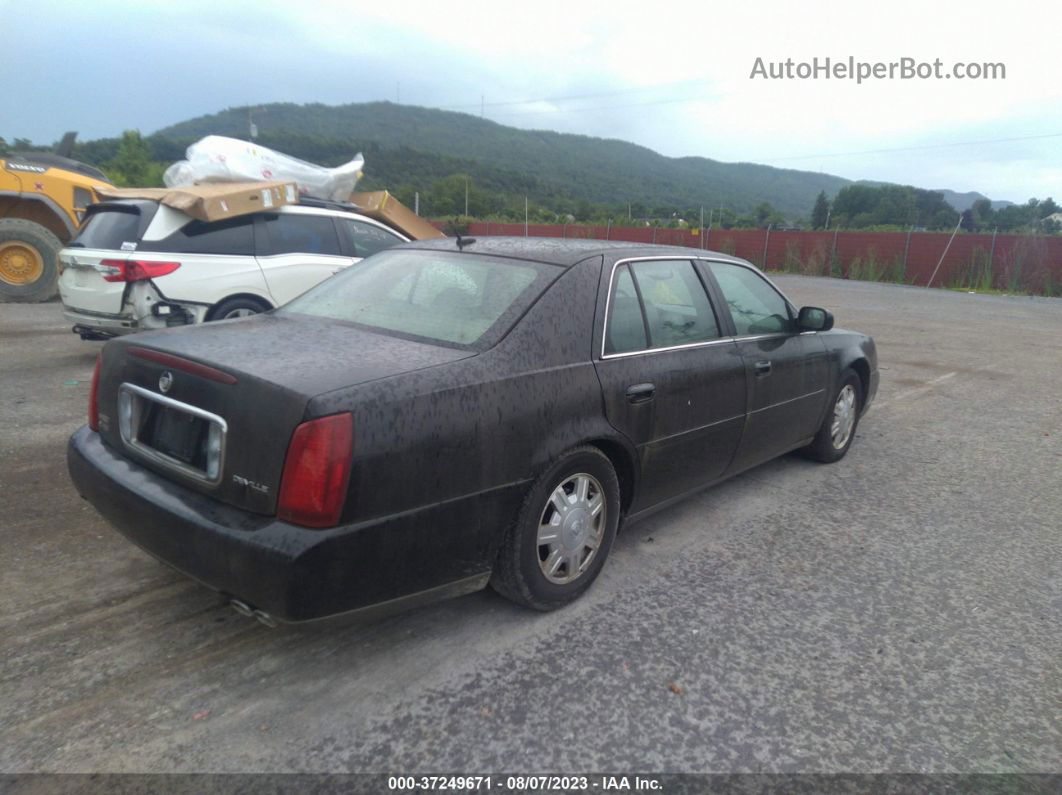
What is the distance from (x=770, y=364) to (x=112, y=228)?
579cm

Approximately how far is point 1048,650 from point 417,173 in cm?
6506

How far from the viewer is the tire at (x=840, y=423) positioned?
16.6ft

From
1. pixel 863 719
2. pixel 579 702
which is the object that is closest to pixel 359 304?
pixel 579 702

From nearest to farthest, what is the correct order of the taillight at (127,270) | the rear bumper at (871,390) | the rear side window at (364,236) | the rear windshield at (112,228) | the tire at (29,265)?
the rear bumper at (871,390) < the taillight at (127,270) < the rear windshield at (112,228) < the rear side window at (364,236) < the tire at (29,265)

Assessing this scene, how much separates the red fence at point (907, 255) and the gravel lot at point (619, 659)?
60.9 ft

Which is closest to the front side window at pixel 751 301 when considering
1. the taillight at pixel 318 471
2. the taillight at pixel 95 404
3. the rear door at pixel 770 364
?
the rear door at pixel 770 364

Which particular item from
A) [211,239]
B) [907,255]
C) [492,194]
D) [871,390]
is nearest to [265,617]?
[871,390]

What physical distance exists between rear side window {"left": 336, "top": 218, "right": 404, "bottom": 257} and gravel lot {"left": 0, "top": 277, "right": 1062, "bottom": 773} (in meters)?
3.90

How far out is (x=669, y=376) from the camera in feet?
11.4

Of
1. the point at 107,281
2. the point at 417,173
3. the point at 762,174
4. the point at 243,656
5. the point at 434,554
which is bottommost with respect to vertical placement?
the point at 243,656

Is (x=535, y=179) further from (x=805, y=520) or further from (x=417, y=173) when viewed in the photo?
(x=805, y=520)

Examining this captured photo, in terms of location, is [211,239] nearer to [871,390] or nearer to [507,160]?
[871,390]

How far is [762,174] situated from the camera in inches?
4523

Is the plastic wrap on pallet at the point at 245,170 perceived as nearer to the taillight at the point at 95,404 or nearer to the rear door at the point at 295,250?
the rear door at the point at 295,250
